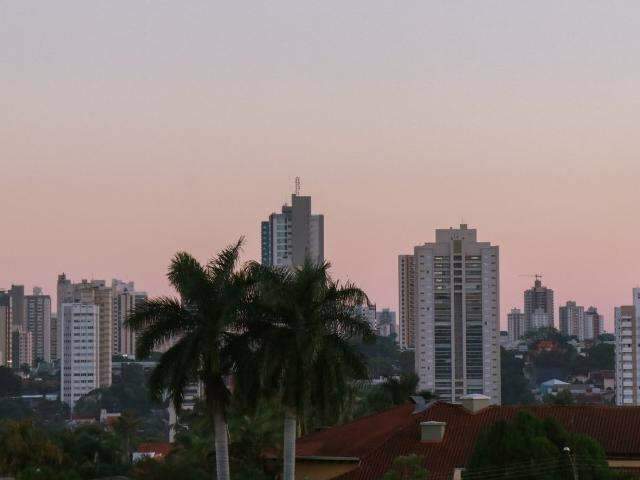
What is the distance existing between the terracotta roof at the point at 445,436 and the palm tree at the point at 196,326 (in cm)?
816

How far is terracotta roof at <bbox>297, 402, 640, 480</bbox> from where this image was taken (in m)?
47.5

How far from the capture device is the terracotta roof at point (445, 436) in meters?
47.5

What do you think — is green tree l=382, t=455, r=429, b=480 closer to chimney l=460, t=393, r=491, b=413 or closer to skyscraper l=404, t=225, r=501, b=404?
chimney l=460, t=393, r=491, b=413

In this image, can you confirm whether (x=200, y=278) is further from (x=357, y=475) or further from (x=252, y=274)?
(x=357, y=475)

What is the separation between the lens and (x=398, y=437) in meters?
49.6

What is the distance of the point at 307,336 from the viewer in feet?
131

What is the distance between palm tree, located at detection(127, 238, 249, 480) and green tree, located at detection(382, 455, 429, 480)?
5.00 m

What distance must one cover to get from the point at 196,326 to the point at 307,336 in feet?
7.75

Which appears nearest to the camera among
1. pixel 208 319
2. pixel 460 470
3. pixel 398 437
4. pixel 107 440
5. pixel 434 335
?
pixel 208 319

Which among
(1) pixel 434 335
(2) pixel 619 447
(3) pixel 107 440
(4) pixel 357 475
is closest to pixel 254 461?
(4) pixel 357 475

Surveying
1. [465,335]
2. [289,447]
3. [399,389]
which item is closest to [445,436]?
[289,447]

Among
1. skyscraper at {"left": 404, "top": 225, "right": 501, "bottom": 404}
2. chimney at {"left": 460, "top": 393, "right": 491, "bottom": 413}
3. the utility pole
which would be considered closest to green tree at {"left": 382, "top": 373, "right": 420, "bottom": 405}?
chimney at {"left": 460, "top": 393, "right": 491, "bottom": 413}

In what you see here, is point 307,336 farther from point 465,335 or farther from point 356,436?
point 465,335

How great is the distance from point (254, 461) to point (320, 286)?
11.0 metres
